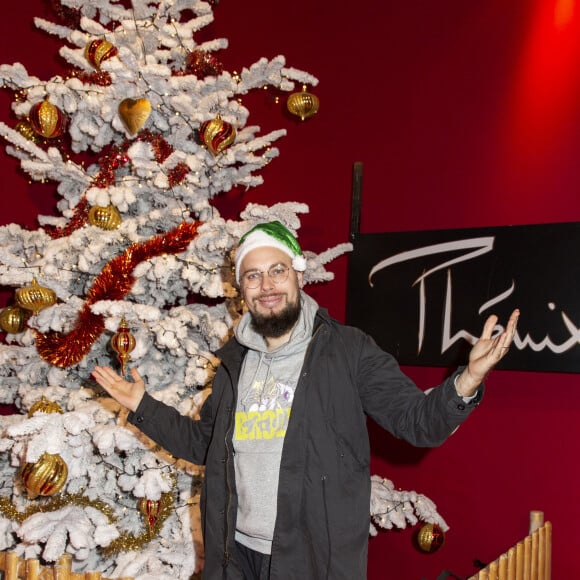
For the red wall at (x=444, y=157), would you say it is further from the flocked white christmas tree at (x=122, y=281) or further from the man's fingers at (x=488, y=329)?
the man's fingers at (x=488, y=329)

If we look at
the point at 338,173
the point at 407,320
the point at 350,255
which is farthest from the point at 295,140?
the point at 407,320

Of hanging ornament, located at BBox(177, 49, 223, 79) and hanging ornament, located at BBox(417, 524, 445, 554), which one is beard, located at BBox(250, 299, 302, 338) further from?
hanging ornament, located at BBox(417, 524, 445, 554)

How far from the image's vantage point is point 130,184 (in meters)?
2.60

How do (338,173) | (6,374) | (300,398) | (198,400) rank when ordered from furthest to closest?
1. (338,173)
2. (6,374)
3. (198,400)
4. (300,398)

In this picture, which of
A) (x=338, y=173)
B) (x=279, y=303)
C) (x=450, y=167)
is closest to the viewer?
(x=279, y=303)

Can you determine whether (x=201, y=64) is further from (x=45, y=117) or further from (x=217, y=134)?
(x=45, y=117)

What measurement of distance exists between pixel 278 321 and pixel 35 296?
42.3 inches

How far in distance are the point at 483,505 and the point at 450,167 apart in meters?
1.72

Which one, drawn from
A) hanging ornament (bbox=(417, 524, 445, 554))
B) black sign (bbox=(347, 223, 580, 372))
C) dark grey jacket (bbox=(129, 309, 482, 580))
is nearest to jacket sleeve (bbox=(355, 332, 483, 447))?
dark grey jacket (bbox=(129, 309, 482, 580))

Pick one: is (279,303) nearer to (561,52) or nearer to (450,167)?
(450,167)

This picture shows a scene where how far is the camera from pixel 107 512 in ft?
7.64

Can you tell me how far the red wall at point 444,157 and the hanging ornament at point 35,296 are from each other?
1.06m

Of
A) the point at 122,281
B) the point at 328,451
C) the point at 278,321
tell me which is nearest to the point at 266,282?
the point at 278,321

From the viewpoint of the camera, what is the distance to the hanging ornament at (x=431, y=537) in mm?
2898
